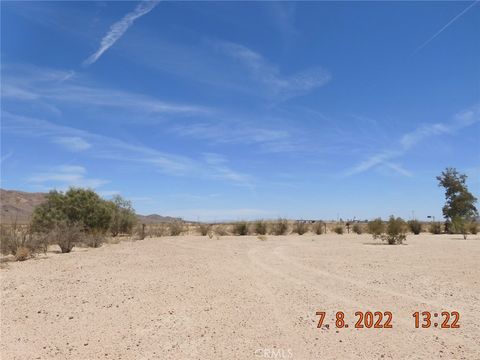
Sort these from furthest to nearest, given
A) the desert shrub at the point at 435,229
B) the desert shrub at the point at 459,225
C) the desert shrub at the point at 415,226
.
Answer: the desert shrub at the point at 435,229 < the desert shrub at the point at 415,226 < the desert shrub at the point at 459,225

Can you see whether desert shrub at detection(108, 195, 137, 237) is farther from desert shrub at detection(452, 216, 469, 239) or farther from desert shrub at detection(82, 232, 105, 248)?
desert shrub at detection(452, 216, 469, 239)

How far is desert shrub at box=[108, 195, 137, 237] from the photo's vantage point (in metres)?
36.6

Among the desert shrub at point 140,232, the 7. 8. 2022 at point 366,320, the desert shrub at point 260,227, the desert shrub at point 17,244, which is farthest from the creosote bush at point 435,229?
the 7. 8. 2022 at point 366,320

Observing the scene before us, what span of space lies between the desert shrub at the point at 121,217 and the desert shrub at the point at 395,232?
64.7 feet

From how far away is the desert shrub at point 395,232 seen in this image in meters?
29.3

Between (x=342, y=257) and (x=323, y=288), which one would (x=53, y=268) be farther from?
(x=342, y=257)

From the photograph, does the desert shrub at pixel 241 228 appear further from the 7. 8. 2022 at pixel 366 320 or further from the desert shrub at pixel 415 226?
the 7. 8. 2022 at pixel 366 320

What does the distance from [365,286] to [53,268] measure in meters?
9.90

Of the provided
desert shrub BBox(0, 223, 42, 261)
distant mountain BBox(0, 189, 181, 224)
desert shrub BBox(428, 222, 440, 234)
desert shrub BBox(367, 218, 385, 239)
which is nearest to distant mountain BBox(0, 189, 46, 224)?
distant mountain BBox(0, 189, 181, 224)

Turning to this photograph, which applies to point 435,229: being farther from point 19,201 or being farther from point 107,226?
point 19,201

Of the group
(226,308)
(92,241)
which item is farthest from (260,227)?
(226,308)

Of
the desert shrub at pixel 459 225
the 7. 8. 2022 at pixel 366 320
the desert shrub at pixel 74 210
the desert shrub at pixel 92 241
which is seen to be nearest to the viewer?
the 7. 8. 2022 at pixel 366 320

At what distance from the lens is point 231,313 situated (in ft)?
29.8

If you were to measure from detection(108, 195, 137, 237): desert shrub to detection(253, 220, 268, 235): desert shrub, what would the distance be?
1065 cm
